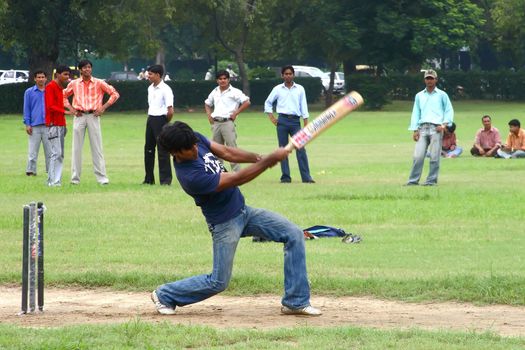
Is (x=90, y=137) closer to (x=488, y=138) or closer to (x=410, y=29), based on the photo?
(x=488, y=138)

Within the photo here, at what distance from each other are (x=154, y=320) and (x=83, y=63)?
38.1 feet

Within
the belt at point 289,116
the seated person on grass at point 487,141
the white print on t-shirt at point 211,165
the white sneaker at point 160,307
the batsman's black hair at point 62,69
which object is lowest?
the seated person on grass at point 487,141

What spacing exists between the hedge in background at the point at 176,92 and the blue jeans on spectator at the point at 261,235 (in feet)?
143

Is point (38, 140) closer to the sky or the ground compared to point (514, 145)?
closer to the sky

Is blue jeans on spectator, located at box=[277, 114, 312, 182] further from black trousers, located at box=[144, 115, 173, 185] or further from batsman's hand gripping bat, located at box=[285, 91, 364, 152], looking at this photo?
batsman's hand gripping bat, located at box=[285, 91, 364, 152]

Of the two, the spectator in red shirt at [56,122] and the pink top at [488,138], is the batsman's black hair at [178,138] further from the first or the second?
the pink top at [488,138]

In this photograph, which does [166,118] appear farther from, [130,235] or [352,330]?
[352,330]

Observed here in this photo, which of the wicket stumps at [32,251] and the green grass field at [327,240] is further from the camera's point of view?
the green grass field at [327,240]

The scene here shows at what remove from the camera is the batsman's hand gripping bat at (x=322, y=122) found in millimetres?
8852

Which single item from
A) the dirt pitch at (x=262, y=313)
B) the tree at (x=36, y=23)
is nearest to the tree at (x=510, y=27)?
the tree at (x=36, y=23)

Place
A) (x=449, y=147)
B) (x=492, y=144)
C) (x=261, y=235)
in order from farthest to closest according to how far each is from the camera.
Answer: (x=449, y=147), (x=492, y=144), (x=261, y=235)

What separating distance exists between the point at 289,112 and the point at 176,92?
124 feet

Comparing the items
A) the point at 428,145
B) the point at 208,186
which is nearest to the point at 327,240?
the point at 208,186

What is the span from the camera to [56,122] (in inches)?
829
